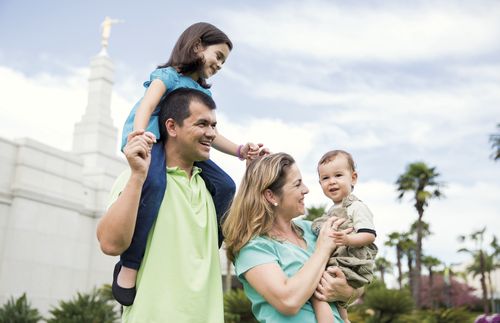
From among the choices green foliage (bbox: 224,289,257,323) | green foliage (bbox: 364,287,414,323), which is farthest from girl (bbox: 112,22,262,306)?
green foliage (bbox: 364,287,414,323)

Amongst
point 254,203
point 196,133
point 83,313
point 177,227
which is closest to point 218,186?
point 254,203

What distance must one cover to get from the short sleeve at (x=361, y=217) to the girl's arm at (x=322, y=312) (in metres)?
0.42

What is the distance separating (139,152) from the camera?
7.45 feet

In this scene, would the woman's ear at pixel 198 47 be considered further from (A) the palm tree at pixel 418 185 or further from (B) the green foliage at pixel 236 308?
(A) the palm tree at pixel 418 185

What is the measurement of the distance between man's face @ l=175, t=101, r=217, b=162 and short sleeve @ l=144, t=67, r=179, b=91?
0.28m

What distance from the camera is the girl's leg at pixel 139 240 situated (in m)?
2.36

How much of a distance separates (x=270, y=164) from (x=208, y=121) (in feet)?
1.44

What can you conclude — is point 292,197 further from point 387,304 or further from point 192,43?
point 387,304

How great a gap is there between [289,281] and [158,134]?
0.98 m

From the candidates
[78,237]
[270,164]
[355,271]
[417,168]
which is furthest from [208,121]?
[417,168]

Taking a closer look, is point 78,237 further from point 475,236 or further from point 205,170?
point 475,236

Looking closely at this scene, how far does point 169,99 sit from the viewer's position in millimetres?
2752

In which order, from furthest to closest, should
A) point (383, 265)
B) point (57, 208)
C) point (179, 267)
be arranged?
1. point (383, 265)
2. point (57, 208)
3. point (179, 267)

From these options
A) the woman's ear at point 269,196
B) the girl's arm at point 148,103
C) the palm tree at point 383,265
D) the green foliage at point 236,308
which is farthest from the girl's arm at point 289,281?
the palm tree at point 383,265
